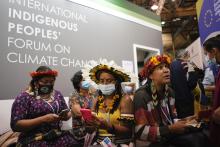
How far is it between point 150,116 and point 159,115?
0.10 meters

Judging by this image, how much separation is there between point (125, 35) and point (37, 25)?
2285 millimetres

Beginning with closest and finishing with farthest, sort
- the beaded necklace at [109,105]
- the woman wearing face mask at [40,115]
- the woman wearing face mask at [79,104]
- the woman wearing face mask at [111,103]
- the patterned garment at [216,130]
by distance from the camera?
1. the patterned garment at [216,130]
2. the woman wearing face mask at [111,103]
3. the beaded necklace at [109,105]
4. the woman wearing face mask at [40,115]
5. the woman wearing face mask at [79,104]

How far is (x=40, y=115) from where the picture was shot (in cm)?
264

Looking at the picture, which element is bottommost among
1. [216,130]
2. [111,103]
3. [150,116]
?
[216,130]

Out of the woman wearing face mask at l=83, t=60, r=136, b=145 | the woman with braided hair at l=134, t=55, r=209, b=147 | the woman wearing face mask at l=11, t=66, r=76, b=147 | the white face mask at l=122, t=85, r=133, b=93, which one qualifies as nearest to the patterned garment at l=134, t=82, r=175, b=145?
the woman with braided hair at l=134, t=55, r=209, b=147

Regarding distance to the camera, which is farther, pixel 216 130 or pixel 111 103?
pixel 111 103

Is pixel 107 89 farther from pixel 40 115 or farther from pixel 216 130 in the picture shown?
pixel 216 130

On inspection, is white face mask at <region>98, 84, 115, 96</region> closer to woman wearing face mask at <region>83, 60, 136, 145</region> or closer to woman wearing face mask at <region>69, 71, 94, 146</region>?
woman wearing face mask at <region>83, 60, 136, 145</region>

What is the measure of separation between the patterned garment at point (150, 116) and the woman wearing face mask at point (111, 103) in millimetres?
159

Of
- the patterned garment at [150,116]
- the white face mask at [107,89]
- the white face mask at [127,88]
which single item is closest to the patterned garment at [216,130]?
the patterned garment at [150,116]

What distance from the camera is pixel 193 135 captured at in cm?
202

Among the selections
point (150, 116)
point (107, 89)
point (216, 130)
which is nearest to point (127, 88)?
point (107, 89)

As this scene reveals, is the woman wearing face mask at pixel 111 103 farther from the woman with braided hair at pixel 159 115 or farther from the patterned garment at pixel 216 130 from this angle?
the patterned garment at pixel 216 130

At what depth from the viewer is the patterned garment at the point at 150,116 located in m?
2.09
